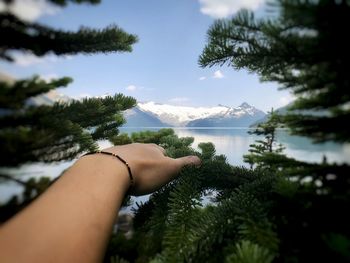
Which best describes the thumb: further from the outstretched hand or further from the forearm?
the forearm

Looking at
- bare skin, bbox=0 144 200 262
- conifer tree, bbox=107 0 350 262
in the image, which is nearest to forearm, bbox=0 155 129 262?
bare skin, bbox=0 144 200 262

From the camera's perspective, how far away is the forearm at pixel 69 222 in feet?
4.14

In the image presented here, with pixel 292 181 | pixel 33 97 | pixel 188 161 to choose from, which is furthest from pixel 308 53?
pixel 188 161

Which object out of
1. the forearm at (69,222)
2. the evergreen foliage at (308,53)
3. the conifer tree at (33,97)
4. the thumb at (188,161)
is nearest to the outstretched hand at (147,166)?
the thumb at (188,161)

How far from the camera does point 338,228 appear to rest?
111cm

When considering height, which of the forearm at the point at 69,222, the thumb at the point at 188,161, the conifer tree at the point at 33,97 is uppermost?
the conifer tree at the point at 33,97

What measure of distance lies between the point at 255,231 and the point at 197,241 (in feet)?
1.04

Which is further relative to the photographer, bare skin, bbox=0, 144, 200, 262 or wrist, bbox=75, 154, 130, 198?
wrist, bbox=75, 154, 130, 198

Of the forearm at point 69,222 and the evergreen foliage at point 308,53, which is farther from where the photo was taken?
the forearm at point 69,222

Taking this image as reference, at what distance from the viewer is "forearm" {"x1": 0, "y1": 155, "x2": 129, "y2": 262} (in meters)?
1.26

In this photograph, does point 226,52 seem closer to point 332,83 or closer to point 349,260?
point 332,83

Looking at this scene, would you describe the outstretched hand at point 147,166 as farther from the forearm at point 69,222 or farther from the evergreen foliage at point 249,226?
the forearm at point 69,222

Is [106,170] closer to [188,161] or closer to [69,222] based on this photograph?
[69,222]

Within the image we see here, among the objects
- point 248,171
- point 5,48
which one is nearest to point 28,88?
point 5,48
